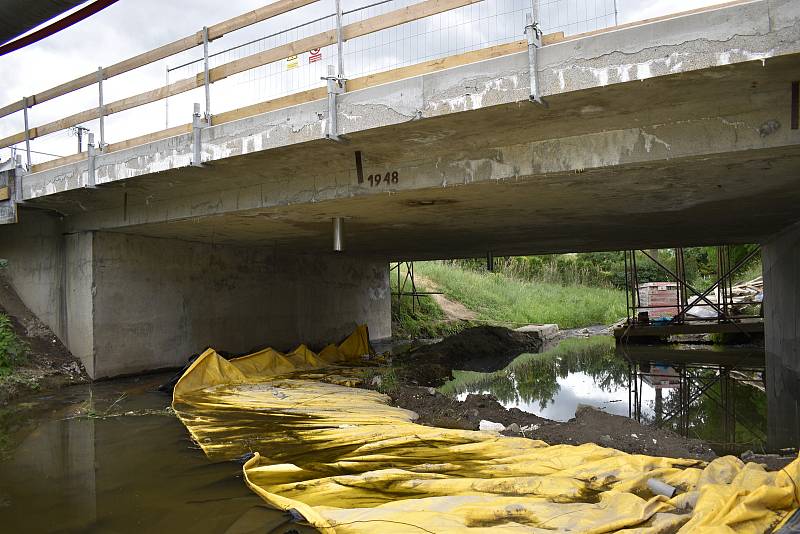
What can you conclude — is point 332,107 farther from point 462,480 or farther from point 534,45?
point 462,480

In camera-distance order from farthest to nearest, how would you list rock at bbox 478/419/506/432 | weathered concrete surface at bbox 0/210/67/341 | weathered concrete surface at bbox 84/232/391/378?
weathered concrete surface at bbox 0/210/67/341 < weathered concrete surface at bbox 84/232/391/378 < rock at bbox 478/419/506/432

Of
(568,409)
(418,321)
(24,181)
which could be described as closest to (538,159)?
(568,409)

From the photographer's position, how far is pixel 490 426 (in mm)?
6328

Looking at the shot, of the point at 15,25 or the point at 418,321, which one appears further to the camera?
the point at 418,321

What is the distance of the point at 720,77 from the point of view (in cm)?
473

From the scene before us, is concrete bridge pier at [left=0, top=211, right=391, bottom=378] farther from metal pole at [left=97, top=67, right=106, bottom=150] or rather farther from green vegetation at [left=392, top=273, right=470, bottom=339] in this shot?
green vegetation at [left=392, top=273, right=470, bottom=339]

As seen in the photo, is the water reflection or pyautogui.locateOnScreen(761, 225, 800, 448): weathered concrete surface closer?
pyautogui.locateOnScreen(761, 225, 800, 448): weathered concrete surface

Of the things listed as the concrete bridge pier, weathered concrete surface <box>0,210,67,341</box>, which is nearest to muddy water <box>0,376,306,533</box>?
the concrete bridge pier

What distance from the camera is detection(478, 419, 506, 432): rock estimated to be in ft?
20.5

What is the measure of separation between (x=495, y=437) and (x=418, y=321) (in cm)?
1658

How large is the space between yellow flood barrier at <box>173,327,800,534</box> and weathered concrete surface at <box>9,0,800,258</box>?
2999 mm

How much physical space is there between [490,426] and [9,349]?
8140mm

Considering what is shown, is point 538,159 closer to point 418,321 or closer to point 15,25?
point 15,25

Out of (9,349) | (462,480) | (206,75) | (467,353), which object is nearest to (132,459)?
(462,480)
